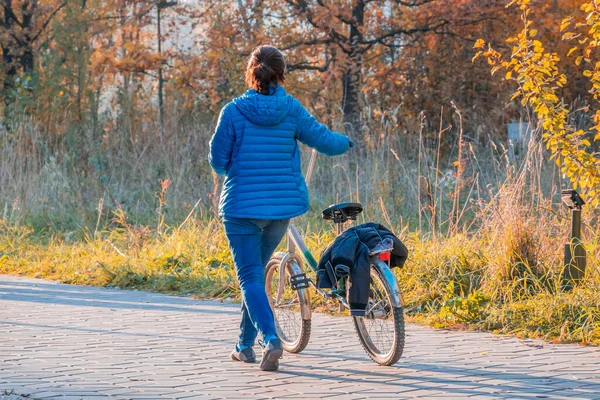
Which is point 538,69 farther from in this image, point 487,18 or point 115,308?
point 487,18

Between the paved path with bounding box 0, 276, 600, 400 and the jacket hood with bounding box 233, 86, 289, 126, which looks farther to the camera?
the jacket hood with bounding box 233, 86, 289, 126

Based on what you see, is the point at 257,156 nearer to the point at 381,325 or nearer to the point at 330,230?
the point at 381,325

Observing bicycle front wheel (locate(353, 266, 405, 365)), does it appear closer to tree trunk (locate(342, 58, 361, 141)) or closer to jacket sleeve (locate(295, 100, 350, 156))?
jacket sleeve (locate(295, 100, 350, 156))

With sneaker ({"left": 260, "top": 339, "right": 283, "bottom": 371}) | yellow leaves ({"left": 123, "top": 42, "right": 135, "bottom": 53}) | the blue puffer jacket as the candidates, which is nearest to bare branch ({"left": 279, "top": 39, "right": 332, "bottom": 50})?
yellow leaves ({"left": 123, "top": 42, "right": 135, "bottom": 53})

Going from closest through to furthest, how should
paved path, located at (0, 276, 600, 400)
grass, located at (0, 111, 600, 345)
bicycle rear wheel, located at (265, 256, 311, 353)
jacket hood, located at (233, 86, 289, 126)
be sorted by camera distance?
paved path, located at (0, 276, 600, 400), jacket hood, located at (233, 86, 289, 126), bicycle rear wheel, located at (265, 256, 311, 353), grass, located at (0, 111, 600, 345)

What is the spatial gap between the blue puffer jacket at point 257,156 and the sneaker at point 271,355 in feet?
2.44

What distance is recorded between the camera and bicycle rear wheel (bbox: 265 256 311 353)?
6.52m

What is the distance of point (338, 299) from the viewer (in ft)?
20.6

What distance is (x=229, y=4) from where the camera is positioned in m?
21.1

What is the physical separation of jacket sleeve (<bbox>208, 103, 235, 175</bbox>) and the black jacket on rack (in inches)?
33.4

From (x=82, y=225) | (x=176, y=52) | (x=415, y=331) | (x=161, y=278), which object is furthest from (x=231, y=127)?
(x=176, y=52)

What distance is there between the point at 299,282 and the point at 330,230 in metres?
5.28

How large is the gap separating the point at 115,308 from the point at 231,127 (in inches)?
135

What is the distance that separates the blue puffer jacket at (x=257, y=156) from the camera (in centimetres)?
593
